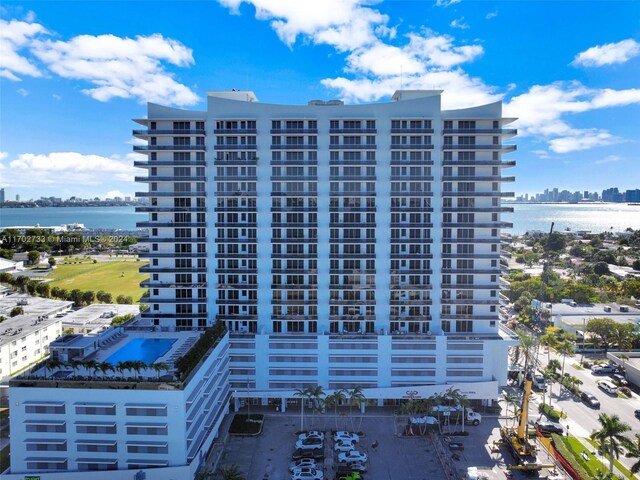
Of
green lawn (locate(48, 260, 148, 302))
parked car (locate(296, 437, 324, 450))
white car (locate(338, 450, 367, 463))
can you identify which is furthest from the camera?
green lawn (locate(48, 260, 148, 302))

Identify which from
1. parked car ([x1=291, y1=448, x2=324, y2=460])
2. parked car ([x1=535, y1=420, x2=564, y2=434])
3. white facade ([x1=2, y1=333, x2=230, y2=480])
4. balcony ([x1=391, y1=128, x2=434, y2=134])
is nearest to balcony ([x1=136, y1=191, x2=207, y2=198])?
white facade ([x1=2, y1=333, x2=230, y2=480])

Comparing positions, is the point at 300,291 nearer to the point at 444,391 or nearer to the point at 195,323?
the point at 195,323

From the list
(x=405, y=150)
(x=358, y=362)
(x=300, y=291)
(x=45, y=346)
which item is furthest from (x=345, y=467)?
(x=45, y=346)

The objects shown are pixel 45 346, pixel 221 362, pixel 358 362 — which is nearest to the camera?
pixel 221 362

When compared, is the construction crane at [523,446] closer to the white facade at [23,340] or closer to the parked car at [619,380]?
the parked car at [619,380]

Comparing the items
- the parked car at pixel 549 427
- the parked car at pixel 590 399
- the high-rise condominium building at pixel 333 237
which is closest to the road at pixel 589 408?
the parked car at pixel 590 399

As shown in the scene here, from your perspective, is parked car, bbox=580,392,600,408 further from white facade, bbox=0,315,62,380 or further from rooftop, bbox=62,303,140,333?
white facade, bbox=0,315,62,380
